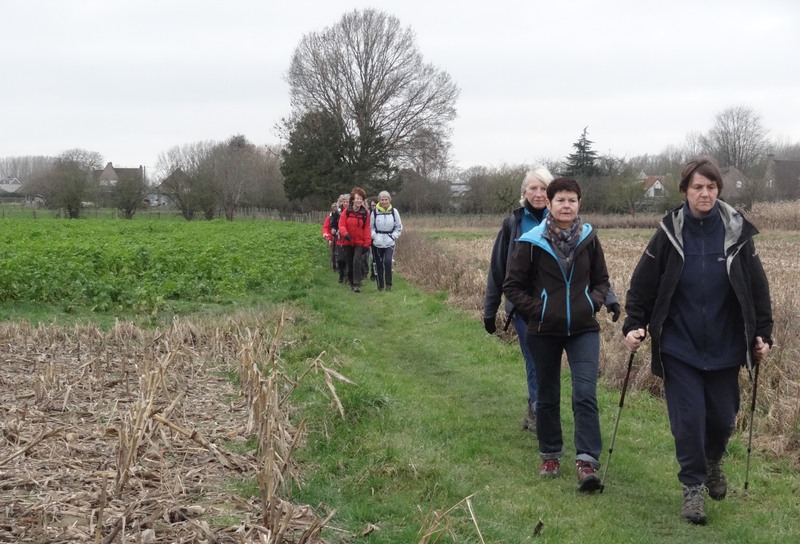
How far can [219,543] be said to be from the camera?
12.7 feet

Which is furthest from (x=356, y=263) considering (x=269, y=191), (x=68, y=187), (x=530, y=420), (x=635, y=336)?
(x=269, y=191)

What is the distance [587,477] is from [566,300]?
3.77ft

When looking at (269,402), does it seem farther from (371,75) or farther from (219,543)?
(371,75)

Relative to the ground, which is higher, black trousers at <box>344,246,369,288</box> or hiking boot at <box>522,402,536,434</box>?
black trousers at <box>344,246,369,288</box>

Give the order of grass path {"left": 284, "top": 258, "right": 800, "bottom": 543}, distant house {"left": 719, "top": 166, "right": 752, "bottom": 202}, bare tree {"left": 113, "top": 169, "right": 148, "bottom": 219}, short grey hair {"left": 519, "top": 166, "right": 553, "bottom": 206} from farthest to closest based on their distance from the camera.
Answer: bare tree {"left": 113, "top": 169, "right": 148, "bottom": 219} < distant house {"left": 719, "top": 166, "right": 752, "bottom": 202} < short grey hair {"left": 519, "top": 166, "right": 553, "bottom": 206} < grass path {"left": 284, "top": 258, "right": 800, "bottom": 543}

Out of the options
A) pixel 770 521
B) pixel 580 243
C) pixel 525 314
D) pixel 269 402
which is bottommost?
pixel 770 521

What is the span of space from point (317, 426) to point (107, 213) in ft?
215

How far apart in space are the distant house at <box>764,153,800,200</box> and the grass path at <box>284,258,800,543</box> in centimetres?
5531

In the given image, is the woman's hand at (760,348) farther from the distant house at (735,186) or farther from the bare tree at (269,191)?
the bare tree at (269,191)

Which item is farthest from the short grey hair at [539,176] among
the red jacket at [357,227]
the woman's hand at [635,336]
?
the red jacket at [357,227]

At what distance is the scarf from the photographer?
5551mm

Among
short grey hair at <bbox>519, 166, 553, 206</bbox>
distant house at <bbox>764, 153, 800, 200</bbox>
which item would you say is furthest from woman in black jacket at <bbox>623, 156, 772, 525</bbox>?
distant house at <bbox>764, 153, 800, 200</bbox>

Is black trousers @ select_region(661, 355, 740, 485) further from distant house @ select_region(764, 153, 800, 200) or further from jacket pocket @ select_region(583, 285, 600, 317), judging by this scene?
distant house @ select_region(764, 153, 800, 200)

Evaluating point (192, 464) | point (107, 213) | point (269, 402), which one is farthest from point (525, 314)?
point (107, 213)
